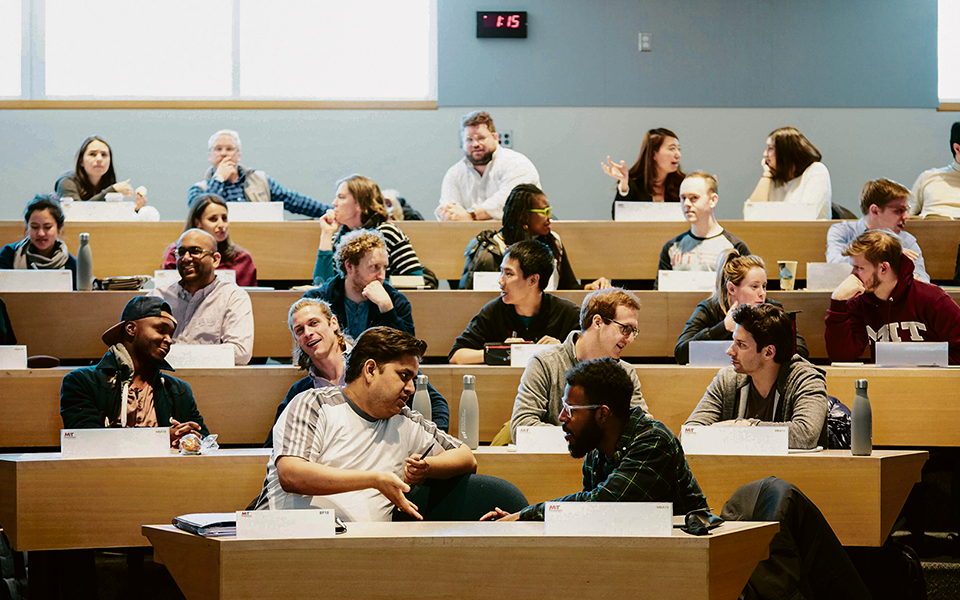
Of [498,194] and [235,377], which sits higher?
[498,194]

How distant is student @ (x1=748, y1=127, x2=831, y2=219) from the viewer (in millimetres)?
4938

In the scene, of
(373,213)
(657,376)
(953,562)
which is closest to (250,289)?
(373,213)

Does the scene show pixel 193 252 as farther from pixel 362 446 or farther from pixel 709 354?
pixel 709 354

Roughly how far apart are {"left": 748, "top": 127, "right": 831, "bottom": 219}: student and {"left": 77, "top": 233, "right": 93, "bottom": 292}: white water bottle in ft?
10.6

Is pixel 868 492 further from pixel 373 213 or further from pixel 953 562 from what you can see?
pixel 373 213

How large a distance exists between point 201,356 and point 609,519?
6.31ft

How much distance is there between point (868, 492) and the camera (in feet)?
9.02

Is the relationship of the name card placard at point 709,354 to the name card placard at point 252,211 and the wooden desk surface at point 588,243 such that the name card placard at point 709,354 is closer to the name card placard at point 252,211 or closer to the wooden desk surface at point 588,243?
the wooden desk surface at point 588,243

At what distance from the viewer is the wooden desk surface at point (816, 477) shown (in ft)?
9.04

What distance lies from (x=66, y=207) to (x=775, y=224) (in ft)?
A: 11.3

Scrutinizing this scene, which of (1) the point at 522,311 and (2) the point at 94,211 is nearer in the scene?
(1) the point at 522,311

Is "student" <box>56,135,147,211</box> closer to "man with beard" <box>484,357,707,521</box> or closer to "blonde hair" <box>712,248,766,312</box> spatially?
"blonde hair" <box>712,248,766,312</box>

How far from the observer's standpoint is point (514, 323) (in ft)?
12.2

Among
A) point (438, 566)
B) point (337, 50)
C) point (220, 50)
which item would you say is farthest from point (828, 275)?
point (220, 50)
